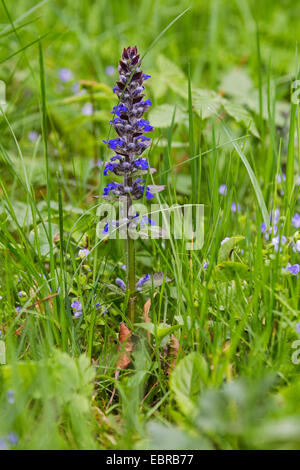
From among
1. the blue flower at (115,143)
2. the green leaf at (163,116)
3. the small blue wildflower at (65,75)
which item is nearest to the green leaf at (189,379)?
the blue flower at (115,143)

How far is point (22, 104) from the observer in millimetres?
3598

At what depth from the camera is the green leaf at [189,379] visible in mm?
1420

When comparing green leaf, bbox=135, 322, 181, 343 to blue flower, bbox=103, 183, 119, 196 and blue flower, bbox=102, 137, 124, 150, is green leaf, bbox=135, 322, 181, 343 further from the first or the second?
blue flower, bbox=102, 137, 124, 150

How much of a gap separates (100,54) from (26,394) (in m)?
3.42

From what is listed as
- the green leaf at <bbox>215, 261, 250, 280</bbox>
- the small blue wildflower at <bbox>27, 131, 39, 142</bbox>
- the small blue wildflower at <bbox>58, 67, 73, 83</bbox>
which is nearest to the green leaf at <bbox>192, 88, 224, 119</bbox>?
the green leaf at <bbox>215, 261, 250, 280</bbox>

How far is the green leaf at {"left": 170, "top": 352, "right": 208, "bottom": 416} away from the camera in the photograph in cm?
142

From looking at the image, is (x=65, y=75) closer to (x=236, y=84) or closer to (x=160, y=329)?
(x=236, y=84)

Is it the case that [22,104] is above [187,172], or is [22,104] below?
above

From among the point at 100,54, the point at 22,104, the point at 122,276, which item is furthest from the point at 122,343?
the point at 100,54

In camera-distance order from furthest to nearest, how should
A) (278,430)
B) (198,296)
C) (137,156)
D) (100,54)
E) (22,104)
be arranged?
(100,54) → (22,104) → (137,156) → (198,296) → (278,430)

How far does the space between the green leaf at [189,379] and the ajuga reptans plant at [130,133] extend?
41 centimetres

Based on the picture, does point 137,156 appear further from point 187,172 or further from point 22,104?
point 22,104

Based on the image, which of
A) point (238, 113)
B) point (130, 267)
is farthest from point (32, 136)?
point (130, 267)

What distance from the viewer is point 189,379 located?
4.87 feet
